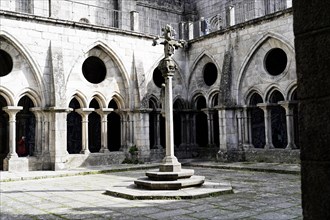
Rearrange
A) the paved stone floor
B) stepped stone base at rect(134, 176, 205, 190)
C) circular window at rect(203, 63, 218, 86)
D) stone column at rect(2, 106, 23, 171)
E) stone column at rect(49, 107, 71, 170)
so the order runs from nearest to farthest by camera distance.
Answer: the paved stone floor, stepped stone base at rect(134, 176, 205, 190), stone column at rect(2, 106, 23, 171), stone column at rect(49, 107, 71, 170), circular window at rect(203, 63, 218, 86)

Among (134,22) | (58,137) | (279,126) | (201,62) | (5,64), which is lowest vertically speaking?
(58,137)

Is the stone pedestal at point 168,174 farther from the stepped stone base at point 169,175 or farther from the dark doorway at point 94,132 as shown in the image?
the dark doorway at point 94,132

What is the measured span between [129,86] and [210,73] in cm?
366

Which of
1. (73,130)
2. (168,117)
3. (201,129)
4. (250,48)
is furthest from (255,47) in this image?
(73,130)

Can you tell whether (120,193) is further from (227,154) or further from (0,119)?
(0,119)

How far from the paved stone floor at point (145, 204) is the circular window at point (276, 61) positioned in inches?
233

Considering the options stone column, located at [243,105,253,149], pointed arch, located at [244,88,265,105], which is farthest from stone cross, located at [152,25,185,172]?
stone column, located at [243,105,253,149]

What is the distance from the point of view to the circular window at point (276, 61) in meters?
13.4

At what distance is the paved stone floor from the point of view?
16.9 feet

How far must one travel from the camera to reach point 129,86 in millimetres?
14125

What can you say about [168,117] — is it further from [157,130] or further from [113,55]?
[157,130]

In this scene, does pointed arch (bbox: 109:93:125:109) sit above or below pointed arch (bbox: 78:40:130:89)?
below

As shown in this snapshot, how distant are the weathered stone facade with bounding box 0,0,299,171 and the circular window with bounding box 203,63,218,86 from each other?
4 cm

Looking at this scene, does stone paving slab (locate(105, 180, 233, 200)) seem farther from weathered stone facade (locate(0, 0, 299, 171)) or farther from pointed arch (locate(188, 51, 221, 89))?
pointed arch (locate(188, 51, 221, 89))
